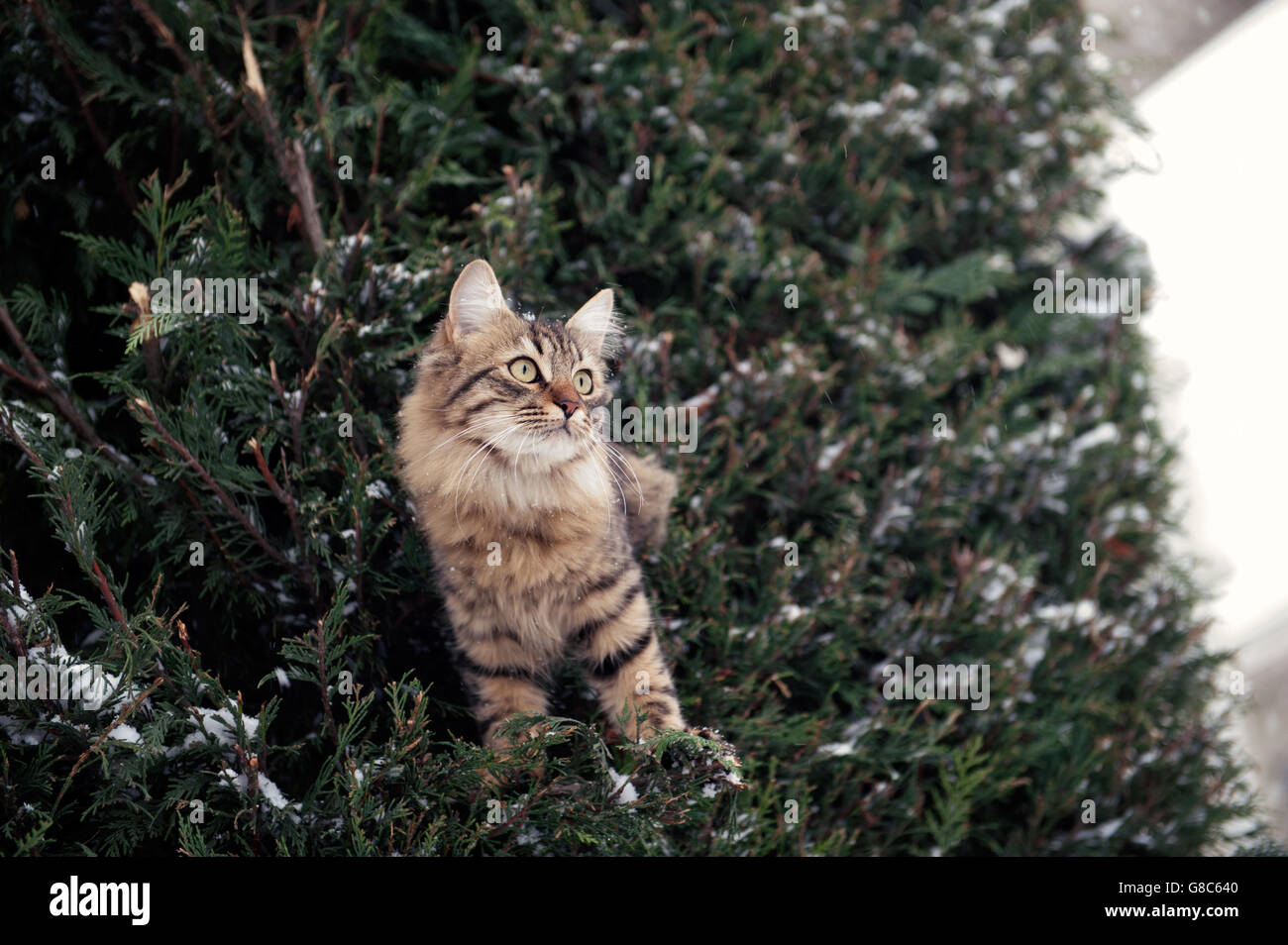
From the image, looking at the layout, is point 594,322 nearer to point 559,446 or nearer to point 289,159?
point 559,446

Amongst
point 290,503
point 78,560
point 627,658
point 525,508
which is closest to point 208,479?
point 290,503

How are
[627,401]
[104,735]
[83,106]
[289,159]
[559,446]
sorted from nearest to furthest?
[104,735]
[559,446]
[289,159]
[83,106]
[627,401]

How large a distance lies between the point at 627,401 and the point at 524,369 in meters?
0.89

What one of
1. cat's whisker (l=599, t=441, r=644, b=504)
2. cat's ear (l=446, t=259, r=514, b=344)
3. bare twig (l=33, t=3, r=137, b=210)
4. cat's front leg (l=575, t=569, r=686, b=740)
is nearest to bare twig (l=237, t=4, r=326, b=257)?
bare twig (l=33, t=3, r=137, b=210)

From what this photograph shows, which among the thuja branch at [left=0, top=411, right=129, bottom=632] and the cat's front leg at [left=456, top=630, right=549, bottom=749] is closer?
the thuja branch at [left=0, top=411, right=129, bottom=632]

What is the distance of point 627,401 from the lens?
3139 mm

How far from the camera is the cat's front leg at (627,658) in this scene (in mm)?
2510

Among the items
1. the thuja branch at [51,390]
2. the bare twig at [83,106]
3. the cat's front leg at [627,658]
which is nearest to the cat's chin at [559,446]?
the cat's front leg at [627,658]

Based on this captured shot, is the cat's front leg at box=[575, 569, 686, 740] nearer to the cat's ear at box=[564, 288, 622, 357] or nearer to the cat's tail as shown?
the cat's tail

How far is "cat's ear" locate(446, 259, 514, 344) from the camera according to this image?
225 cm

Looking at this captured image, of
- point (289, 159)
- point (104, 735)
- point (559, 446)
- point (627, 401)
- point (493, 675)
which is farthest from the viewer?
point (627, 401)

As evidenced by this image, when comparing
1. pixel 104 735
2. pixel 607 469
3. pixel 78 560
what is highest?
pixel 607 469
